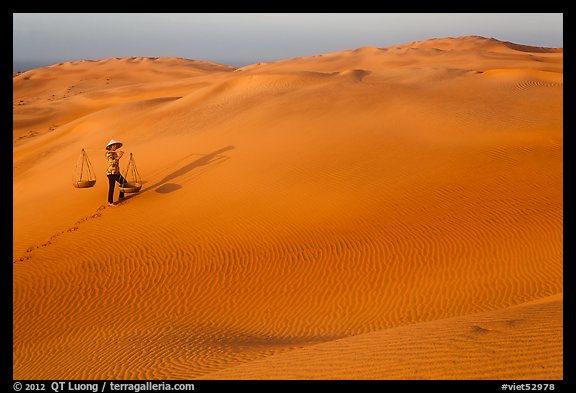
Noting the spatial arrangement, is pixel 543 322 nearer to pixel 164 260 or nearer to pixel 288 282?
pixel 288 282

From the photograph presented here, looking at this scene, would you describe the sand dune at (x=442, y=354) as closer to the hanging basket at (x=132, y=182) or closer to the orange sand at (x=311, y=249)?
the orange sand at (x=311, y=249)

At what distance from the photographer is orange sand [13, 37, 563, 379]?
22.3 feet

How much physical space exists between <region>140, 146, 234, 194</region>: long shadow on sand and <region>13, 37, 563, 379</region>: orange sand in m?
0.11

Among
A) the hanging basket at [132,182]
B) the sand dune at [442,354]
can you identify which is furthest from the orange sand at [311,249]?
the hanging basket at [132,182]

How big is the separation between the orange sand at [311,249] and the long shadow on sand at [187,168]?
0.11m

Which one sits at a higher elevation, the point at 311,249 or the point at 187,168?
the point at 187,168

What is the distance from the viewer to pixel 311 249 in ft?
37.9

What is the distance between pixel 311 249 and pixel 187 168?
748 centimetres

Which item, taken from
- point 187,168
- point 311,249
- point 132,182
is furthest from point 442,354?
point 132,182

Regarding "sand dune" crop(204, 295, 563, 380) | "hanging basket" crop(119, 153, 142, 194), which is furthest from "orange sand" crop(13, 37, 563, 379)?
"hanging basket" crop(119, 153, 142, 194)

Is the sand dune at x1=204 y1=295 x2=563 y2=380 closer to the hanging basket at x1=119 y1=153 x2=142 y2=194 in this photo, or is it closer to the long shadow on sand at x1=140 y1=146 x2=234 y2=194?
the hanging basket at x1=119 y1=153 x2=142 y2=194

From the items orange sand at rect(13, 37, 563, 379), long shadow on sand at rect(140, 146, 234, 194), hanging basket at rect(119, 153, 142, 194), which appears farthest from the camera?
long shadow on sand at rect(140, 146, 234, 194)

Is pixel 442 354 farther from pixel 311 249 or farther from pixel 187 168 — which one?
pixel 187 168

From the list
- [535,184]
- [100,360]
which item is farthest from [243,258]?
[535,184]
